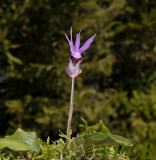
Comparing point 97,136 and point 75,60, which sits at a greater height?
point 75,60

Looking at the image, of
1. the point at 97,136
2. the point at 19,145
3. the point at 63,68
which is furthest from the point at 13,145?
the point at 63,68

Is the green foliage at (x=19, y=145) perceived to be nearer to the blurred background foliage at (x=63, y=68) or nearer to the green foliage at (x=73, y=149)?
the green foliage at (x=73, y=149)

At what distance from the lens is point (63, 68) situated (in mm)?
3270

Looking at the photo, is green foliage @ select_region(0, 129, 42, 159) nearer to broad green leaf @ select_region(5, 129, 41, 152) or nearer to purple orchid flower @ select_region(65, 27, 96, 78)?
broad green leaf @ select_region(5, 129, 41, 152)

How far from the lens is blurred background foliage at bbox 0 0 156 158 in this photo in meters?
3.32

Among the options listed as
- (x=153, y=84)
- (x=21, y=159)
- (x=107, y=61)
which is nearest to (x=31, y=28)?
(x=107, y=61)

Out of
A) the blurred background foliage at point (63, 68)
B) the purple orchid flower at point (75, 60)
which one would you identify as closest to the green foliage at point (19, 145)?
the purple orchid flower at point (75, 60)

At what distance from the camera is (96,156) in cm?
53

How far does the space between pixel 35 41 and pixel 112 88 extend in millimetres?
1068

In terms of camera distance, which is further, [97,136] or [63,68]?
[63,68]

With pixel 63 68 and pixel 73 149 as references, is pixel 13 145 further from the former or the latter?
pixel 63 68

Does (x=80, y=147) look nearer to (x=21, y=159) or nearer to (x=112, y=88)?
(x=21, y=159)

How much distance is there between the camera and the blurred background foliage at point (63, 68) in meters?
3.32

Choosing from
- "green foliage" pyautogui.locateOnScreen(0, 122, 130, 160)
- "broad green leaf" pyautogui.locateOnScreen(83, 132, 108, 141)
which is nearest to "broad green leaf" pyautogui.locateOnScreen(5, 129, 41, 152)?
"green foliage" pyautogui.locateOnScreen(0, 122, 130, 160)
